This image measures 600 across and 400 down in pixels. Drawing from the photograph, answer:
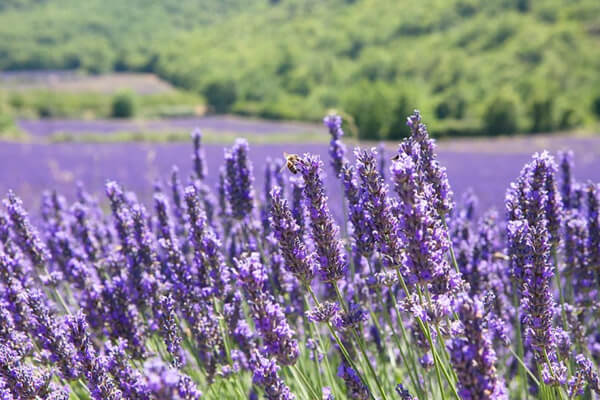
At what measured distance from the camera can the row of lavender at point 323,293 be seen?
1.95m

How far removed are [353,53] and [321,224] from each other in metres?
46.2

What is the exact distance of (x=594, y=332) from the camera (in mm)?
3924

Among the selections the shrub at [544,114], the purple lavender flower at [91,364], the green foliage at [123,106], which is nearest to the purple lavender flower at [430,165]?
the purple lavender flower at [91,364]

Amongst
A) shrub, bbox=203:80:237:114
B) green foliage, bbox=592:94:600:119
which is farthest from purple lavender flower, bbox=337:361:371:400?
shrub, bbox=203:80:237:114

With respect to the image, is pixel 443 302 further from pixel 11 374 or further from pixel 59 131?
pixel 59 131

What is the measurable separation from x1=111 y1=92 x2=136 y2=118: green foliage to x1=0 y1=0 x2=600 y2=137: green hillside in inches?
280

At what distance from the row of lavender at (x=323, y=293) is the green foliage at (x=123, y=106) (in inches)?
1271

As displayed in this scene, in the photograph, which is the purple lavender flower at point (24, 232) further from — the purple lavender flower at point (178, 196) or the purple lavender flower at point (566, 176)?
the purple lavender flower at point (566, 176)

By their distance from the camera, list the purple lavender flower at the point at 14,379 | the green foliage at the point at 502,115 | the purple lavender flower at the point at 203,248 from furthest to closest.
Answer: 1. the green foliage at the point at 502,115
2. the purple lavender flower at the point at 203,248
3. the purple lavender flower at the point at 14,379

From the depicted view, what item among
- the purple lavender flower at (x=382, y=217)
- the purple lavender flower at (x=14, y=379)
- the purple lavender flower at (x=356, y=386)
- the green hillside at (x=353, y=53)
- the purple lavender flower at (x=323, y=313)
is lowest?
the purple lavender flower at (x=356, y=386)

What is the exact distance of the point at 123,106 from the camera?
3497cm

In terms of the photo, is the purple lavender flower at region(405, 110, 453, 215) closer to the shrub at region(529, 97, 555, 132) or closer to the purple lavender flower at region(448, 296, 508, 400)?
the purple lavender flower at region(448, 296, 508, 400)

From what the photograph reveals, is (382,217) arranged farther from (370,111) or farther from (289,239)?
(370,111)

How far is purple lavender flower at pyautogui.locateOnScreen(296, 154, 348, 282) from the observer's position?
7.07ft
